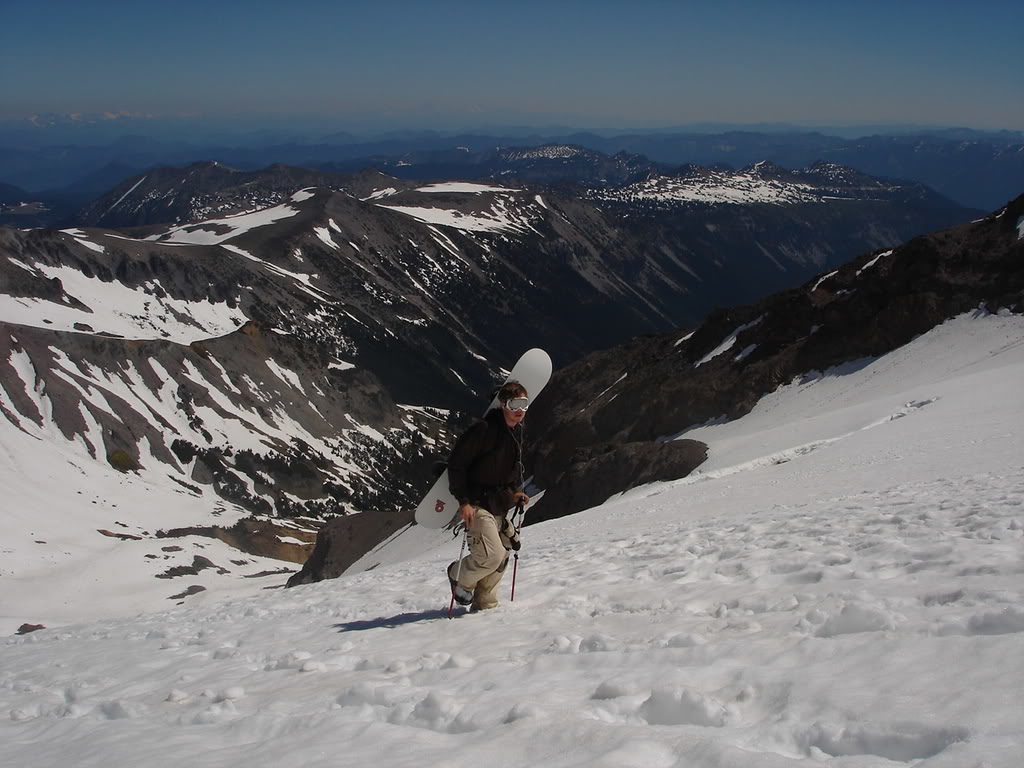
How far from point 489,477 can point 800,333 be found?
46.0 metres

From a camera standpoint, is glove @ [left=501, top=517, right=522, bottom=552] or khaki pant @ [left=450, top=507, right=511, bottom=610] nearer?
khaki pant @ [left=450, top=507, right=511, bottom=610]

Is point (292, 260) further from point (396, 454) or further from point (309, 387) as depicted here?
point (396, 454)

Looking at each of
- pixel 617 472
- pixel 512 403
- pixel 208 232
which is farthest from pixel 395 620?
pixel 208 232

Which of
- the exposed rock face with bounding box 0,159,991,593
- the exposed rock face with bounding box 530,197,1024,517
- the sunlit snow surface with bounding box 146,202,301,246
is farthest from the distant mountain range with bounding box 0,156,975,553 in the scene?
the exposed rock face with bounding box 530,197,1024,517

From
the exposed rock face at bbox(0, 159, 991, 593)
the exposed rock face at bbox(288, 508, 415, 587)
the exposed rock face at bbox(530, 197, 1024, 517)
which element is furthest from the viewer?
the exposed rock face at bbox(0, 159, 991, 593)

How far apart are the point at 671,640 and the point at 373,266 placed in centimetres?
19231

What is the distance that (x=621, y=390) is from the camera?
59219mm

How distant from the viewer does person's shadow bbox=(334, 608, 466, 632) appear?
32.3ft

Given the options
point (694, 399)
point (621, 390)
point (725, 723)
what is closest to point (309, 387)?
point (621, 390)

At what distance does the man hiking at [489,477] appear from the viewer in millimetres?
9125

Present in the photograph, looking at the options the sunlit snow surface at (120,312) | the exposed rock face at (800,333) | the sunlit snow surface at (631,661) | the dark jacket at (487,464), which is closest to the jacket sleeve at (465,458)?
the dark jacket at (487,464)

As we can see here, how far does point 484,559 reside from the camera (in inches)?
367

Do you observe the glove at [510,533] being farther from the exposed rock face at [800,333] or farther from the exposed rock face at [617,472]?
the exposed rock face at [800,333]

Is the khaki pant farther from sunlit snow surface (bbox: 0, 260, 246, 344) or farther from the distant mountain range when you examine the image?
sunlit snow surface (bbox: 0, 260, 246, 344)
